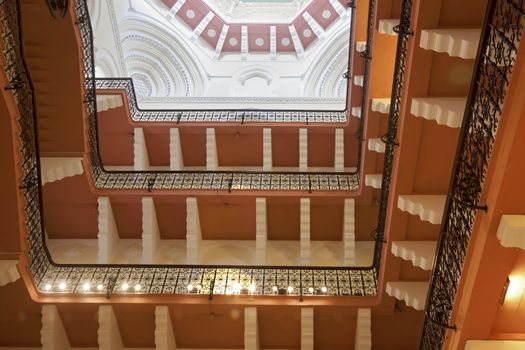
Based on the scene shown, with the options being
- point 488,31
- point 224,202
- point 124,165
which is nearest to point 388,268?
point 224,202

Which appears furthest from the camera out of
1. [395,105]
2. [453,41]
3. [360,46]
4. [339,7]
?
[339,7]

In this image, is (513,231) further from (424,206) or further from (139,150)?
(139,150)

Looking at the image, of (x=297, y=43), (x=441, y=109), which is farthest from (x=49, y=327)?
(x=297, y=43)

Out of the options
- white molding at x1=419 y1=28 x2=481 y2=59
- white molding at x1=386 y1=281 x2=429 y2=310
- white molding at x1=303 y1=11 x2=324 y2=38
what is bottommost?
white molding at x1=386 y1=281 x2=429 y2=310

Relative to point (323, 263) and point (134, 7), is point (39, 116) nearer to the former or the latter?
point (323, 263)

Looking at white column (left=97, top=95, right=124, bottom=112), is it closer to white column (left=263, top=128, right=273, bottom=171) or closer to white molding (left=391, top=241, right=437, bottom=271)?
white column (left=263, top=128, right=273, bottom=171)

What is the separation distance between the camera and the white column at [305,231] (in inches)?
448

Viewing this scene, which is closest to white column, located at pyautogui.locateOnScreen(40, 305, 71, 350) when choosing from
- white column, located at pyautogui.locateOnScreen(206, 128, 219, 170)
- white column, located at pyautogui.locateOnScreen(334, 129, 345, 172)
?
white column, located at pyautogui.locateOnScreen(206, 128, 219, 170)

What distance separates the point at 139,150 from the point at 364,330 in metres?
6.69

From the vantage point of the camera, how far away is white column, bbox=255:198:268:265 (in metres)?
11.4

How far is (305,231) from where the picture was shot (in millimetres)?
11469

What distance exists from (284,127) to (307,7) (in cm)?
Result: 683

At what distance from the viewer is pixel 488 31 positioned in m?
5.16

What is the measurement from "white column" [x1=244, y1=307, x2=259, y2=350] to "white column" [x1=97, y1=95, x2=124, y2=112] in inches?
222
